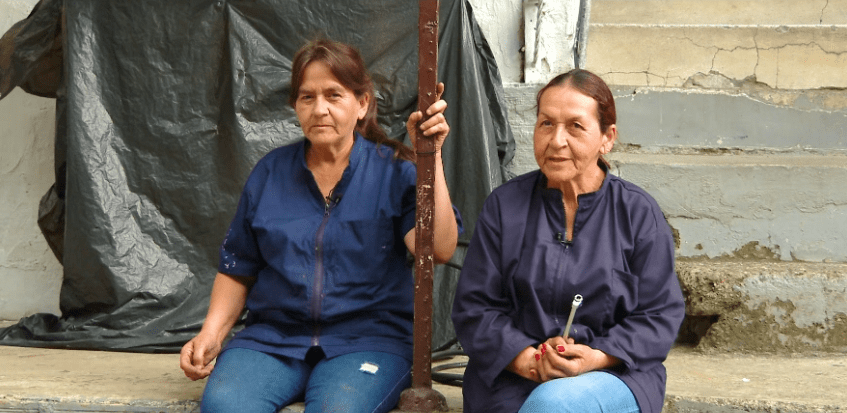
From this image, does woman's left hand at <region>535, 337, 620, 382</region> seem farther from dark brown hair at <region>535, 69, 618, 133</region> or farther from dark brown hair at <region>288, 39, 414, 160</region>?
dark brown hair at <region>288, 39, 414, 160</region>

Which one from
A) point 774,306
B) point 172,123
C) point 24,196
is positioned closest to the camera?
point 774,306

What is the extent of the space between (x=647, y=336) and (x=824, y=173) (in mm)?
1628

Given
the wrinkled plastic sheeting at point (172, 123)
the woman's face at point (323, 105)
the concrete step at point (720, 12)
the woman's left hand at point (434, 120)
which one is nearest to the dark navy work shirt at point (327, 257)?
the woman's face at point (323, 105)

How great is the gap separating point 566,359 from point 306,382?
30.0 inches

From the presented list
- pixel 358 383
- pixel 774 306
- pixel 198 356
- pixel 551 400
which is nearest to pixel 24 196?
pixel 198 356

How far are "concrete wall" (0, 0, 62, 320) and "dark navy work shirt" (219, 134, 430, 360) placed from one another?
1854mm

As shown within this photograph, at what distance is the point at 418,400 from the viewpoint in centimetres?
217

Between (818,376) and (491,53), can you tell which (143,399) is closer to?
(491,53)

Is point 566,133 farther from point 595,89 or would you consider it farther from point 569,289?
point 569,289

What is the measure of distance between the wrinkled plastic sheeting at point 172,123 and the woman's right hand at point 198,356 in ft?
3.39

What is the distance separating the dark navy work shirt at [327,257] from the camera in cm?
226

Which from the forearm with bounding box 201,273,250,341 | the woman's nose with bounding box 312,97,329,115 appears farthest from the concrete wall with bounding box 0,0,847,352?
the forearm with bounding box 201,273,250,341

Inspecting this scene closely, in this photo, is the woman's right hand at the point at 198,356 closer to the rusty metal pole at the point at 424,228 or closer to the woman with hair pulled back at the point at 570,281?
the rusty metal pole at the point at 424,228

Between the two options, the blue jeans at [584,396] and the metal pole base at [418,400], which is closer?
the blue jeans at [584,396]
